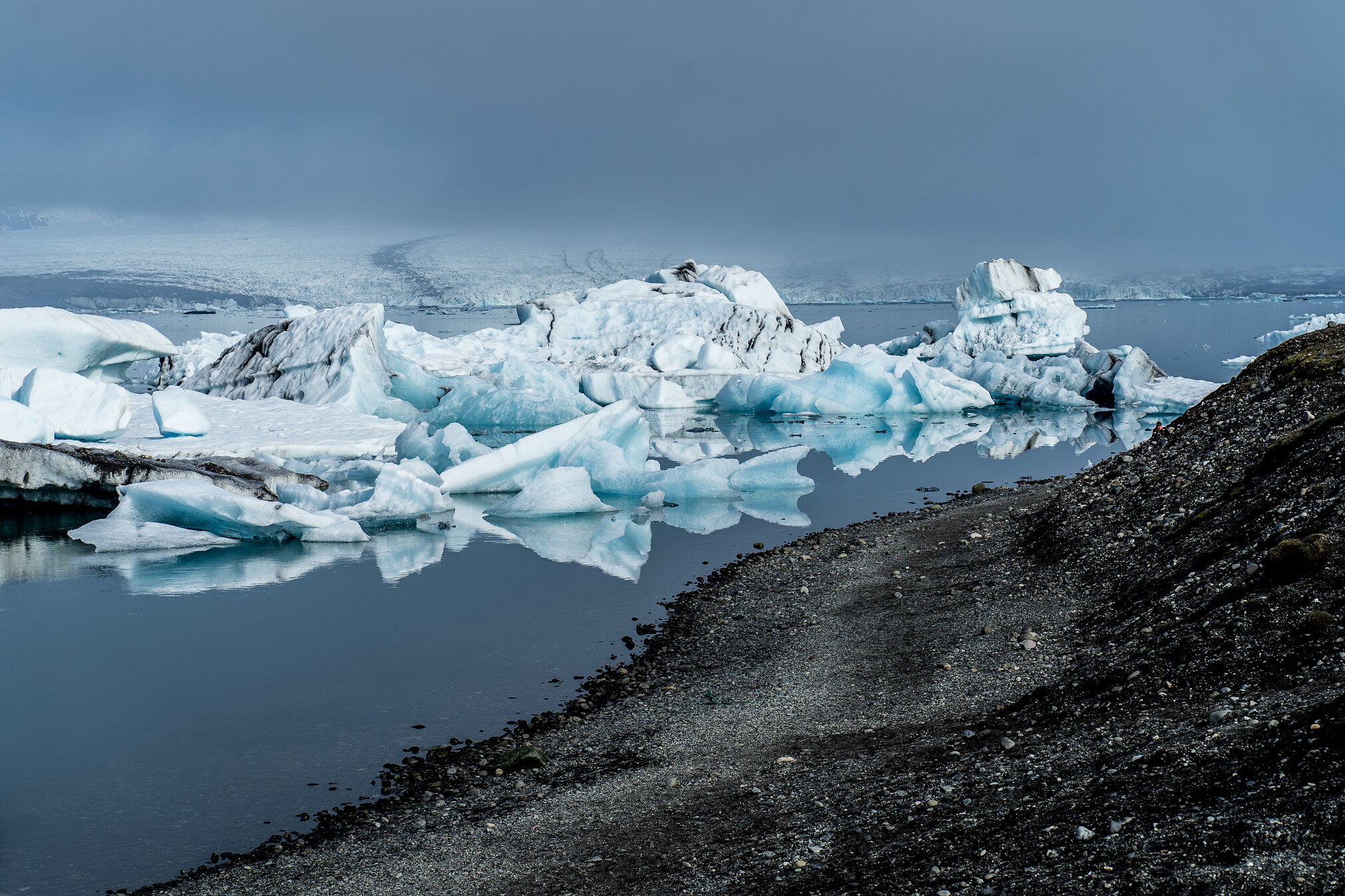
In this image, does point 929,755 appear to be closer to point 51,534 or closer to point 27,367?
point 51,534

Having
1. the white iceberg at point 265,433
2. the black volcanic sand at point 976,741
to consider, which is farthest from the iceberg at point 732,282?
the black volcanic sand at point 976,741

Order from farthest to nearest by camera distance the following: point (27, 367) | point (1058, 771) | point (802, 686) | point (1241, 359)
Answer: point (1241, 359) < point (27, 367) < point (802, 686) < point (1058, 771)

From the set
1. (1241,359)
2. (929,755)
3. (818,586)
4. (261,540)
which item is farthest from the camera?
(1241,359)

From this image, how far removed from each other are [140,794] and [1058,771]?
370 centimetres

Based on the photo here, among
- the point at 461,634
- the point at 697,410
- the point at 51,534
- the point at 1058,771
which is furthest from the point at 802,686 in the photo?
the point at 697,410

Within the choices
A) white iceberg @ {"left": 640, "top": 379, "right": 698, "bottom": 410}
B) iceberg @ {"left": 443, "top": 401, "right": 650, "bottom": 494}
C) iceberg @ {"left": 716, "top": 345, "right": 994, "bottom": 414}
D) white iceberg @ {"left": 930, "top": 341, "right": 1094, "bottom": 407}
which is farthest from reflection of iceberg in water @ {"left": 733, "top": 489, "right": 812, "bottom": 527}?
white iceberg @ {"left": 930, "top": 341, "right": 1094, "bottom": 407}

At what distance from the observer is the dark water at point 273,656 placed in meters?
4.25

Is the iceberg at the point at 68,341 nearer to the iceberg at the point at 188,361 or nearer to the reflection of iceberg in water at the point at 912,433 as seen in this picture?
the iceberg at the point at 188,361

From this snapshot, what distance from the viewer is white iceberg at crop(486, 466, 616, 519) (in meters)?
11.0

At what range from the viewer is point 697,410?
23.0 m

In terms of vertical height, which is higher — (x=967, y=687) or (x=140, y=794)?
(x=967, y=687)

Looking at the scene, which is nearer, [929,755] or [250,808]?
[929,755]

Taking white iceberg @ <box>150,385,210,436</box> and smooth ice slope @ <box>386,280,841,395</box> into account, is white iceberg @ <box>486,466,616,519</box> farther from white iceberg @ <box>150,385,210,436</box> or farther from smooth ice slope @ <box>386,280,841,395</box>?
smooth ice slope @ <box>386,280,841,395</box>

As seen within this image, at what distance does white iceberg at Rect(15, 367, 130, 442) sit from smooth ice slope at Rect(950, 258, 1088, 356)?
2125cm
